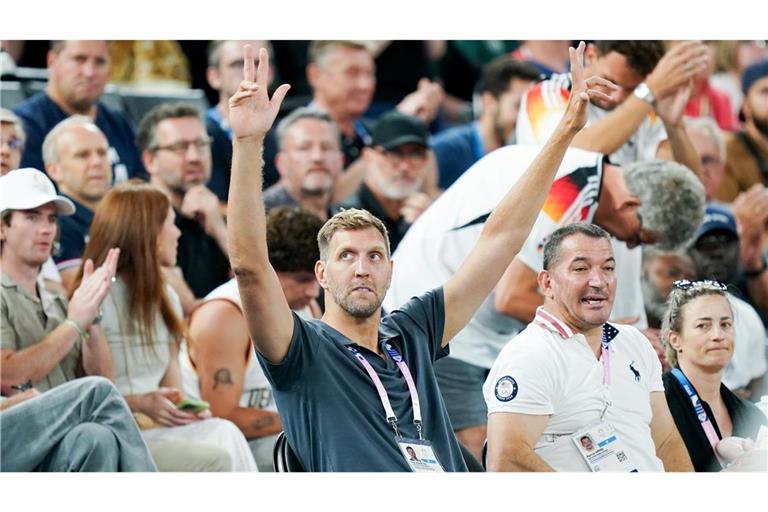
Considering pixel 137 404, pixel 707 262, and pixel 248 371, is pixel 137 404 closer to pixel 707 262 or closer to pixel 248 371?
pixel 248 371

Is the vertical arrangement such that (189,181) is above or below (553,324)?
above

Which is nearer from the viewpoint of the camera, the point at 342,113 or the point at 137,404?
the point at 137,404

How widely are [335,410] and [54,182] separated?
1.89 meters

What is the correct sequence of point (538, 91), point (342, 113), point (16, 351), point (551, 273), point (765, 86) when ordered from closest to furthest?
point (551, 273)
point (16, 351)
point (538, 91)
point (342, 113)
point (765, 86)

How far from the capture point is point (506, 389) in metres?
3.64

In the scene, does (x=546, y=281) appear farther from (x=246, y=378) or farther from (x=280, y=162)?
(x=280, y=162)

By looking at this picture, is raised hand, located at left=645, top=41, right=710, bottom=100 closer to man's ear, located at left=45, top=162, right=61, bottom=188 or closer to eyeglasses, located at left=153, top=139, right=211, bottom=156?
eyeglasses, located at left=153, top=139, right=211, bottom=156

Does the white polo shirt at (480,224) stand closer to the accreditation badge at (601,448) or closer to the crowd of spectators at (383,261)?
the crowd of spectators at (383,261)

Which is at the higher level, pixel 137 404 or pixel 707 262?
pixel 707 262

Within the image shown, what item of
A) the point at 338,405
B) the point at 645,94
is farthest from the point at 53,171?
the point at 645,94

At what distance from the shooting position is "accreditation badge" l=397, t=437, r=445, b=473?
3459 mm

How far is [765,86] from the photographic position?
6.18 meters

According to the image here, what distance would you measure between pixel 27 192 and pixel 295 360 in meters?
1.50

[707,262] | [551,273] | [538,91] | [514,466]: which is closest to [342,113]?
[538,91]
